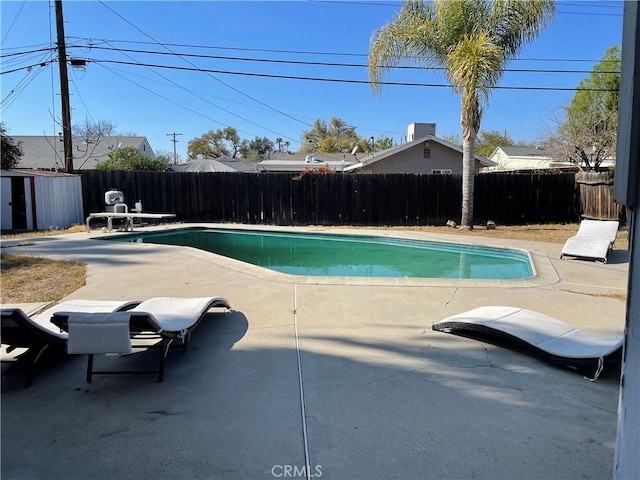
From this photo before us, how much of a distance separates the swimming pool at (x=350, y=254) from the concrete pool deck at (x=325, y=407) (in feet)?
12.5

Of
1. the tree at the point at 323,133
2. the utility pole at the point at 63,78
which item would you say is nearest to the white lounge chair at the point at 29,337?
the utility pole at the point at 63,78

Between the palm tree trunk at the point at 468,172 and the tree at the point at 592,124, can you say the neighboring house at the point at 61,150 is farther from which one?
the tree at the point at 592,124

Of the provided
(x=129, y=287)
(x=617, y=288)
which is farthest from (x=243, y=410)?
(x=617, y=288)

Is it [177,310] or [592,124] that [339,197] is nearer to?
[177,310]

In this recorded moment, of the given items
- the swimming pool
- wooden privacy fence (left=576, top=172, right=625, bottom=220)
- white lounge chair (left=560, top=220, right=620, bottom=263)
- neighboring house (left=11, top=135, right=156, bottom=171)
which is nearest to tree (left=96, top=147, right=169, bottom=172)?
neighboring house (left=11, top=135, right=156, bottom=171)

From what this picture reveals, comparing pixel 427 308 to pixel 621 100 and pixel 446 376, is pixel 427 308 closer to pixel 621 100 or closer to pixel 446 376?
pixel 446 376

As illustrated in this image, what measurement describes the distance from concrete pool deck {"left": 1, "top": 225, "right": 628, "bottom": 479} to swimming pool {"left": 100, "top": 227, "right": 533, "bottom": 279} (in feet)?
12.5

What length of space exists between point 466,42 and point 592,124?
13140 millimetres

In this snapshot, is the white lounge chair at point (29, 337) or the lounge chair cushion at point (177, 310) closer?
the white lounge chair at point (29, 337)

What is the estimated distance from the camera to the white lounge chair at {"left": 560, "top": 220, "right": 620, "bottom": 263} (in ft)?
27.7

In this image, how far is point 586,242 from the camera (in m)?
8.73

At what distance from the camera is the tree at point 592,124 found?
66.1 ft

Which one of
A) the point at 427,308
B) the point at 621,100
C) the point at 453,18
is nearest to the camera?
the point at 621,100

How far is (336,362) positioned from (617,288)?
16.4ft
